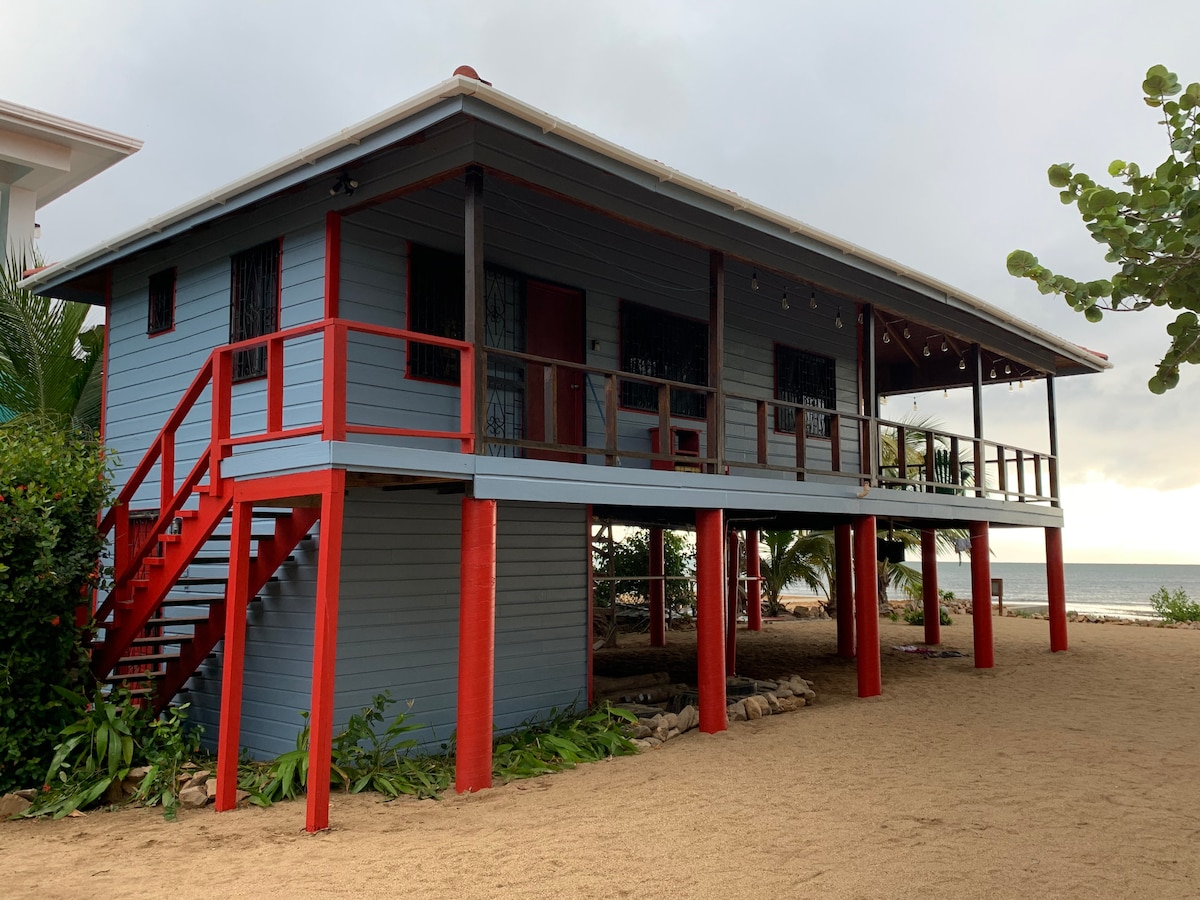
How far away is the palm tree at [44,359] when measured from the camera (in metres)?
14.6

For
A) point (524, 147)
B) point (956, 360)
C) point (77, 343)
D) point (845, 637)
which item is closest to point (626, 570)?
point (845, 637)

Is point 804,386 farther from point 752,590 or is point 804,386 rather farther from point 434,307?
point 752,590

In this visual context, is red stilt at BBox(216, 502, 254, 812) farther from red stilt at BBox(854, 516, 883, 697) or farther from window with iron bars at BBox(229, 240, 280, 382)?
red stilt at BBox(854, 516, 883, 697)

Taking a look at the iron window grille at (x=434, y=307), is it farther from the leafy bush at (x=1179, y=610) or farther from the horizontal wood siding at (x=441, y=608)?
the leafy bush at (x=1179, y=610)

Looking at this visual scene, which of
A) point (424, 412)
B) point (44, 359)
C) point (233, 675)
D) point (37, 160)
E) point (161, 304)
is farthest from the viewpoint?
point (37, 160)

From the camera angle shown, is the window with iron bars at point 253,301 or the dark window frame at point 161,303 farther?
the dark window frame at point 161,303

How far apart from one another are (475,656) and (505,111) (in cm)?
427

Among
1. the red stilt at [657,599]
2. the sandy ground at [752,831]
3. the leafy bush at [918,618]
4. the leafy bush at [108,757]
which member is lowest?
the sandy ground at [752,831]

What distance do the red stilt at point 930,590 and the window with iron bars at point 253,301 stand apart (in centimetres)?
1380

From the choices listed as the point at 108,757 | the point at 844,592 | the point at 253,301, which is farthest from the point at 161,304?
the point at 844,592

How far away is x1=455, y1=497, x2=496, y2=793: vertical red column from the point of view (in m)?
8.31

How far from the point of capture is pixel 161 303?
12.1m

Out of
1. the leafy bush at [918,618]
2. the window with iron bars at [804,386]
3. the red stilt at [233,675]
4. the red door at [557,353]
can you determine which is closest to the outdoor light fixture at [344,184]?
the red door at [557,353]

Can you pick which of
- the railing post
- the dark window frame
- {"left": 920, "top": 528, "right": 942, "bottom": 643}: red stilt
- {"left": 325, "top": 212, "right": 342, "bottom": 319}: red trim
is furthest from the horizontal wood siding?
{"left": 920, "top": 528, "right": 942, "bottom": 643}: red stilt
